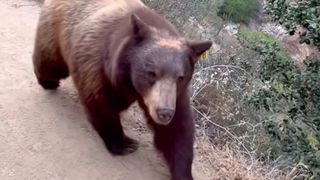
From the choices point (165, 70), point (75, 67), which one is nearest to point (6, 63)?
point (75, 67)

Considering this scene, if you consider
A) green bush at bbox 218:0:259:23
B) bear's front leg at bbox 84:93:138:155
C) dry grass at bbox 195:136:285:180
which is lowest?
green bush at bbox 218:0:259:23

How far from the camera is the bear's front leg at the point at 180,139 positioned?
4.57 meters

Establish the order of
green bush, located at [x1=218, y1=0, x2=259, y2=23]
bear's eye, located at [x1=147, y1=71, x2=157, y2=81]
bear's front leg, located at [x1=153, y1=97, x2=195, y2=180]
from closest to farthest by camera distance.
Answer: bear's eye, located at [x1=147, y1=71, x2=157, y2=81] < bear's front leg, located at [x1=153, y1=97, x2=195, y2=180] < green bush, located at [x1=218, y1=0, x2=259, y2=23]

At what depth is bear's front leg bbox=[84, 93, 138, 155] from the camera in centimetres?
471

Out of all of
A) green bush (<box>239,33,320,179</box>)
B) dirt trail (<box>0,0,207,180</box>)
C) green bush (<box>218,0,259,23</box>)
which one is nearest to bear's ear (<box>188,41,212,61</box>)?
green bush (<box>239,33,320,179</box>)

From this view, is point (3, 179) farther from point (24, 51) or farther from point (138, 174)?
point (24, 51)

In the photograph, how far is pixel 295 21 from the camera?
187 inches

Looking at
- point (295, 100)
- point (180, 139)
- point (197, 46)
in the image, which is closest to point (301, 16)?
point (295, 100)

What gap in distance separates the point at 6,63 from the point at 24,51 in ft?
1.34

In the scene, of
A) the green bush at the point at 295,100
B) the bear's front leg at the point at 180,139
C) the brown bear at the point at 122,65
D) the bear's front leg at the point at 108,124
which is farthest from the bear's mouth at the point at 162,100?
the green bush at the point at 295,100

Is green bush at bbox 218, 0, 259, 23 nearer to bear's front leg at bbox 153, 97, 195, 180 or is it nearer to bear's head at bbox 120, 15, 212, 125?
bear's front leg at bbox 153, 97, 195, 180

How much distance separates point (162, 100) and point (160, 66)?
0.22 meters

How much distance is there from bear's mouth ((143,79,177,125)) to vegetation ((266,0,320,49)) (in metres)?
1.07

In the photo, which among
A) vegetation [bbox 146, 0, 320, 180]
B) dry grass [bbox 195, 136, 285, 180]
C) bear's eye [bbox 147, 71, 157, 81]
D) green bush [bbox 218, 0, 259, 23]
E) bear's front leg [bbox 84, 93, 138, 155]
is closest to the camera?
bear's eye [bbox 147, 71, 157, 81]
